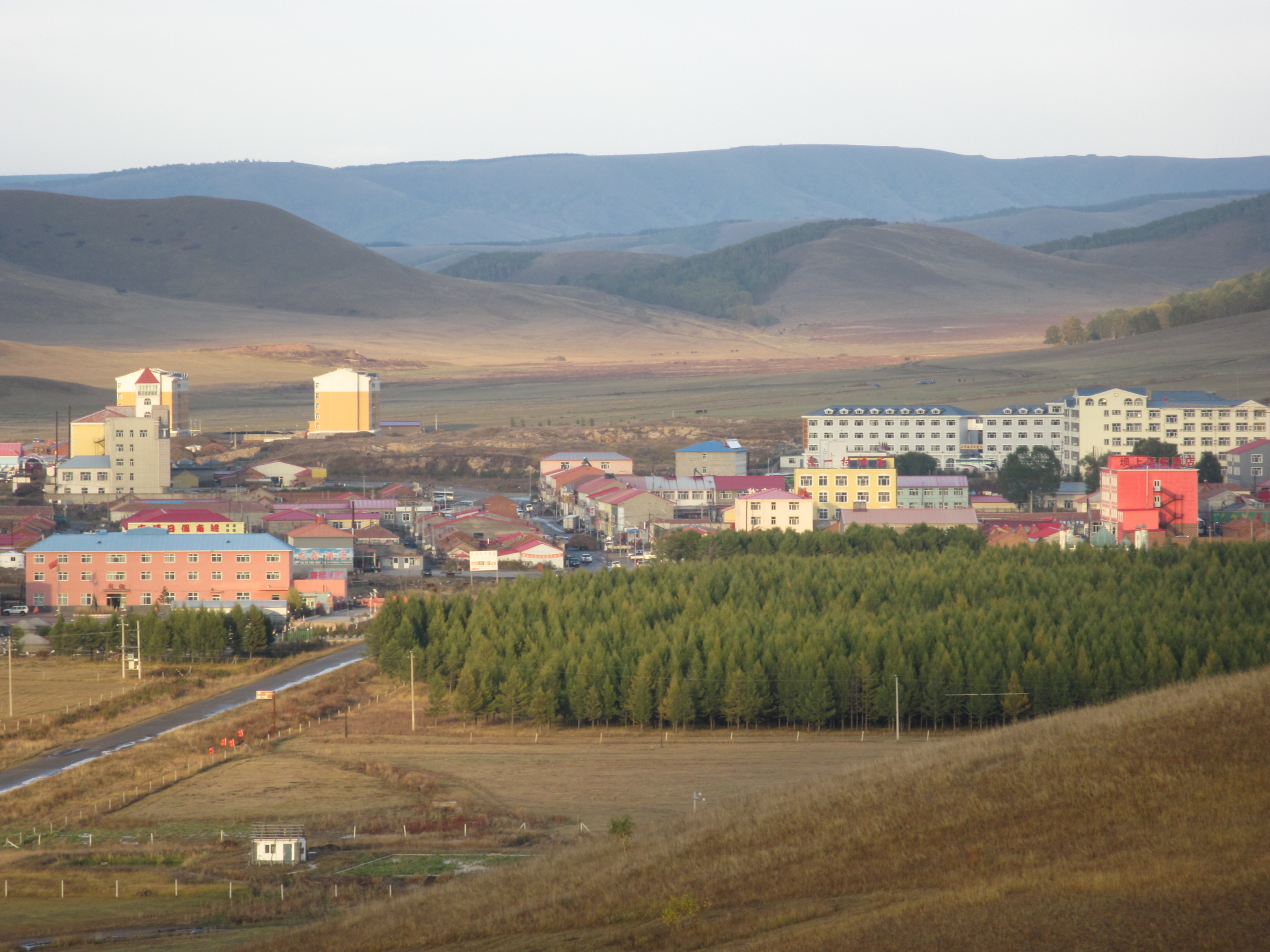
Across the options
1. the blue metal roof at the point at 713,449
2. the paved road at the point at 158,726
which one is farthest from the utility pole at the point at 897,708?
the blue metal roof at the point at 713,449

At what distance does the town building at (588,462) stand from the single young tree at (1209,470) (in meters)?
23.8

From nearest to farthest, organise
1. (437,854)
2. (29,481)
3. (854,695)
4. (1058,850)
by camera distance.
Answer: (1058,850)
(437,854)
(854,695)
(29,481)

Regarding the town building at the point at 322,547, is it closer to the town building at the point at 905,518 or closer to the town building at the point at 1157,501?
the town building at the point at 905,518

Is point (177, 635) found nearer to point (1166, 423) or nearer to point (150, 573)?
point (150, 573)

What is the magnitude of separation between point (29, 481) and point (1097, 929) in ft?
199

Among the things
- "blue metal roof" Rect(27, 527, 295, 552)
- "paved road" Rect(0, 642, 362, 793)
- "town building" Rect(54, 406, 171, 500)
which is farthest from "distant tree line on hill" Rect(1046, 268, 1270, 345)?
"paved road" Rect(0, 642, 362, 793)

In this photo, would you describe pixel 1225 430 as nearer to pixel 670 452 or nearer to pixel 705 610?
pixel 670 452

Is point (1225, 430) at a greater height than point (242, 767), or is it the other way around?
point (1225, 430)

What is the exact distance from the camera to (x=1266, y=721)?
687 inches

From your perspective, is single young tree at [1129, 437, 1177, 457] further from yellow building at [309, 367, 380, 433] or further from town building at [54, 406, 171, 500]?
yellow building at [309, 367, 380, 433]

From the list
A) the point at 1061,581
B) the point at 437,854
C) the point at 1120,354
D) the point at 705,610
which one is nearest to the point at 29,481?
the point at 705,610

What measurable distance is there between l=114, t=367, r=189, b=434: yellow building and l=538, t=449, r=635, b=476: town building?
21243 millimetres

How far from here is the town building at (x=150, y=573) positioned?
40062 mm

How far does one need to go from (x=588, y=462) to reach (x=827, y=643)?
4068 centimetres
